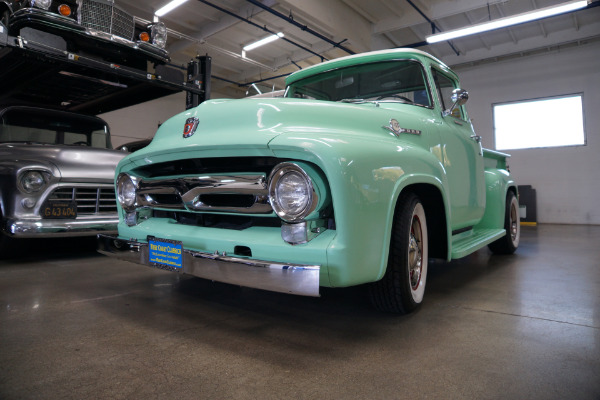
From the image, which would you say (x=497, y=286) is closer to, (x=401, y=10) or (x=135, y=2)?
(x=401, y=10)

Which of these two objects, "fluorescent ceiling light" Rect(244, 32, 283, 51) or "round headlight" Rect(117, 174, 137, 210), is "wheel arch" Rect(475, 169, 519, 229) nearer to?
"round headlight" Rect(117, 174, 137, 210)

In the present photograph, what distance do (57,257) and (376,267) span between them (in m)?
3.88

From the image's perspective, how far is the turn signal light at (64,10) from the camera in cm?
374

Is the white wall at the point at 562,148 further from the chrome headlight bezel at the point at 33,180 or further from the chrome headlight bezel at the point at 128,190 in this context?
the chrome headlight bezel at the point at 33,180

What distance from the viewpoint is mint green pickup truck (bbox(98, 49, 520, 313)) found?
157 centimetres

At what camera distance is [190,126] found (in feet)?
6.86

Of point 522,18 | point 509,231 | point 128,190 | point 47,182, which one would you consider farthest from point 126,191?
point 522,18

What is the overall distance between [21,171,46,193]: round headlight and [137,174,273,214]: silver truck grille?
5.81 ft

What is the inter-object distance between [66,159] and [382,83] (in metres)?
2.96

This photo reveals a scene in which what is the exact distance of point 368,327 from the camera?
197cm

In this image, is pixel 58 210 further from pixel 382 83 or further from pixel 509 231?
pixel 509 231

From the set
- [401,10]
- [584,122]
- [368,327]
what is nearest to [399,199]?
[368,327]

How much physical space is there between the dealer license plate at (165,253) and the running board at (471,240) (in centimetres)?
167

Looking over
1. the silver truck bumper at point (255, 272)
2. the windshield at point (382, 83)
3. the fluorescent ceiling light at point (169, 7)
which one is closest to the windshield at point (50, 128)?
the windshield at point (382, 83)
